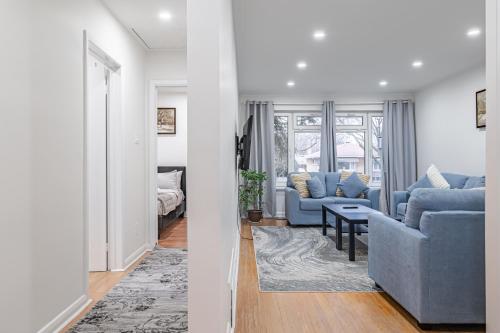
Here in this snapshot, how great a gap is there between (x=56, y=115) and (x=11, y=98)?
45cm

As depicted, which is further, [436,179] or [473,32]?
[436,179]

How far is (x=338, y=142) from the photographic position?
279 inches

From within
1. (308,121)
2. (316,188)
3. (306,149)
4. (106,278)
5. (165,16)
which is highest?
(165,16)

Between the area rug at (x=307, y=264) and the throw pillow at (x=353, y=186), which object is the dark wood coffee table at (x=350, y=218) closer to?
the area rug at (x=307, y=264)

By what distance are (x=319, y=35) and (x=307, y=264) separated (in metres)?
2.59

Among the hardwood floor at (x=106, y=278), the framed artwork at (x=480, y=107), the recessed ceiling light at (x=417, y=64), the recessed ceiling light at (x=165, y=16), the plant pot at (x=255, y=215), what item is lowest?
the hardwood floor at (x=106, y=278)

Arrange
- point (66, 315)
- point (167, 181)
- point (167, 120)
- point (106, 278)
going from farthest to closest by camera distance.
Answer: point (167, 120) → point (167, 181) → point (106, 278) → point (66, 315)

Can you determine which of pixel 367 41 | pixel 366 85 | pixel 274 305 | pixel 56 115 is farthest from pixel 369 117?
pixel 56 115

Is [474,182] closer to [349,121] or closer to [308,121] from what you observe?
[349,121]

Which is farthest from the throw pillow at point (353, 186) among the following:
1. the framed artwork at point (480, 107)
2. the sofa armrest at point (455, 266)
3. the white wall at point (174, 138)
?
the sofa armrest at point (455, 266)

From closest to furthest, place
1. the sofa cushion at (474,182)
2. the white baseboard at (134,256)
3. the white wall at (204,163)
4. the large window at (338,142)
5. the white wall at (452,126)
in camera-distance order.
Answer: the white wall at (204,163) < the white baseboard at (134,256) < the sofa cushion at (474,182) < the white wall at (452,126) < the large window at (338,142)

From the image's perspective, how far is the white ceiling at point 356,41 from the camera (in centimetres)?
313

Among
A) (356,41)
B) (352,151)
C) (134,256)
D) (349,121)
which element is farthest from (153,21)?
(352,151)

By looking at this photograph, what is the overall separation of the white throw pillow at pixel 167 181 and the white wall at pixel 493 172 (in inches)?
201
